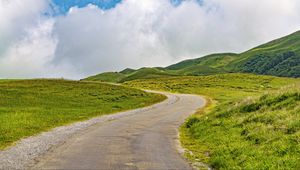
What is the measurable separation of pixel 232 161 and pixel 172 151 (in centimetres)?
474

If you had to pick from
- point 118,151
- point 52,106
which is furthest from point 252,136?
point 52,106

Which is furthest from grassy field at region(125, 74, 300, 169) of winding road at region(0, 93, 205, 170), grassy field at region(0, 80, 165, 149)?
grassy field at region(0, 80, 165, 149)

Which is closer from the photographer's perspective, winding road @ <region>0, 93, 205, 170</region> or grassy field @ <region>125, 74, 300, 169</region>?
grassy field @ <region>125, 74, 300, 169</region>

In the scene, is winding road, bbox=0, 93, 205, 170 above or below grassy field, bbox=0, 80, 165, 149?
below

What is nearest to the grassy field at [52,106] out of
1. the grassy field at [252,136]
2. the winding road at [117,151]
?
the winding road at [117,151]

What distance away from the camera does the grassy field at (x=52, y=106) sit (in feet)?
104

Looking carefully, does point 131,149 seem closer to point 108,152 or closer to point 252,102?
point 108,152

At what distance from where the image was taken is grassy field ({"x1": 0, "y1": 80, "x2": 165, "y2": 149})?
31723 millimetres

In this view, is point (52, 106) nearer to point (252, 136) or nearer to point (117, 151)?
point (117, 151)

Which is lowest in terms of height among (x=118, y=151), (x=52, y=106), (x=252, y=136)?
(x=118, y=151)

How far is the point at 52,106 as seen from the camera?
53.8m

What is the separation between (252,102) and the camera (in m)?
32.9

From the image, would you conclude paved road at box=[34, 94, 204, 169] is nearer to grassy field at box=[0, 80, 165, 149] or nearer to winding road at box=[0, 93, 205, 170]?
winding road at box=[0, 93, 205, 170]

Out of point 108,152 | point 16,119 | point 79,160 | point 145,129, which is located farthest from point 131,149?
point 16,119
